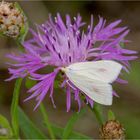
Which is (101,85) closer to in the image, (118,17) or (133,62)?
(133,62)

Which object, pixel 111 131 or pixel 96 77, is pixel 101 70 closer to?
pixel 96 77

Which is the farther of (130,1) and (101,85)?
(130,1)

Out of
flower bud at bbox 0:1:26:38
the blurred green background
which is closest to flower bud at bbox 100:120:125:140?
flower bud at bbox 0:1:26:38

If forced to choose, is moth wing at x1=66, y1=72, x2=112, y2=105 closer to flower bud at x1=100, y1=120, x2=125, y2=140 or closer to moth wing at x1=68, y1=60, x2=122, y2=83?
moth wing at x1=68, y1=60, x2=122, y2=83

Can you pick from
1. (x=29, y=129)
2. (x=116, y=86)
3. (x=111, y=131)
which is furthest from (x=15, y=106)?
(x=116, y=86)

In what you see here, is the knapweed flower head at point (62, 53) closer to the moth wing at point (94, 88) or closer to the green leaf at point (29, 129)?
the moth wing at point (94, 88)

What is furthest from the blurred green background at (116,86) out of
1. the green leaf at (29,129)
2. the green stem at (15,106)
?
the green stem at (15,106)

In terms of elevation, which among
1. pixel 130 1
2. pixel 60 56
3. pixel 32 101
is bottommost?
pixel 32 101

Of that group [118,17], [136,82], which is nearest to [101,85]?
[136,82]

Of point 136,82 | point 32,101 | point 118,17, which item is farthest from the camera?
point 118,17
